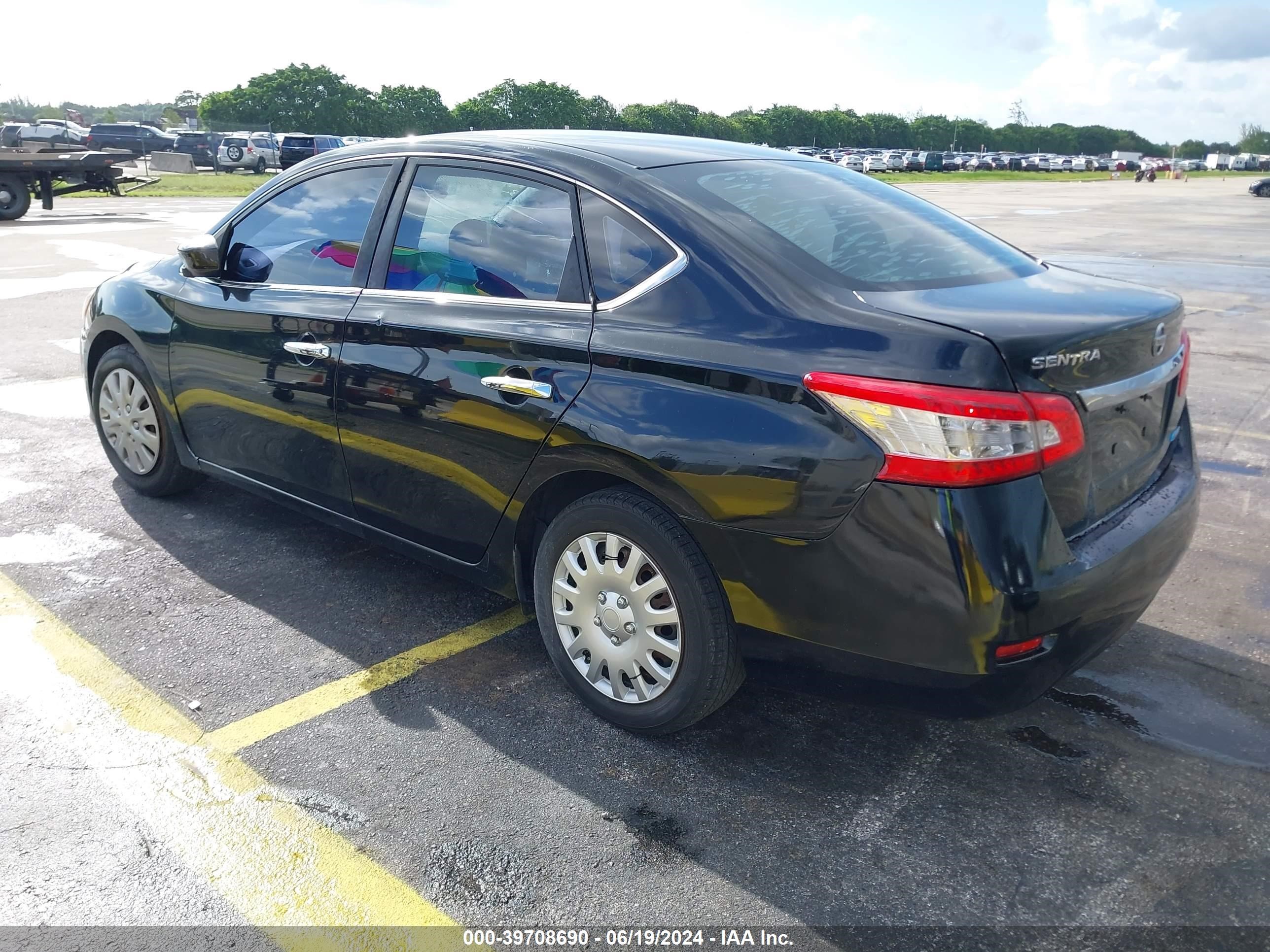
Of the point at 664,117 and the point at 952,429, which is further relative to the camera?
the point at 664,117

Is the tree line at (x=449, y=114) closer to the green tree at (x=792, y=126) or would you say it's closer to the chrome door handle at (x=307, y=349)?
the green tree at (x=792, y=126)

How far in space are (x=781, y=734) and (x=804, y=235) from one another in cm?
150

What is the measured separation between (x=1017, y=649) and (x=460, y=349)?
1.86m

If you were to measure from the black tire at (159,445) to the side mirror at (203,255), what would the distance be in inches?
25.7

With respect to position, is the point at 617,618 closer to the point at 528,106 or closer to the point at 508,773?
the point at 508,773

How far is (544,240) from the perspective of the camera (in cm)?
328

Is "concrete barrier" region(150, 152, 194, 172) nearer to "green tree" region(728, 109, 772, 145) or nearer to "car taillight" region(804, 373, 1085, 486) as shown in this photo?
"car taillight" region(804, 373, 1085, 486)

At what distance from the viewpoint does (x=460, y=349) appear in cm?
334

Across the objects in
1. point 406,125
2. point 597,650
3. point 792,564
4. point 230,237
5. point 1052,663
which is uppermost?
point 406,125

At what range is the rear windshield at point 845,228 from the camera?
2988mm

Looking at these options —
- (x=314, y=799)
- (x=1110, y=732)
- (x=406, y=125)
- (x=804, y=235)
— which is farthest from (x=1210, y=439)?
(x=406, y=125)

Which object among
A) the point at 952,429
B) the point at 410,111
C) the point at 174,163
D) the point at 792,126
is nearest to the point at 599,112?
the point at 410,111

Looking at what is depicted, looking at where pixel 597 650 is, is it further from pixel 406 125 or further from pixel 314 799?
pixel 406 125

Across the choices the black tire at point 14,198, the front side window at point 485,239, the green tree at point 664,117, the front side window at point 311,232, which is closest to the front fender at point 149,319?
the front side window at point 311,232
